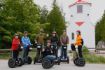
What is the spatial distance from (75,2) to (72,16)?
6.40ft

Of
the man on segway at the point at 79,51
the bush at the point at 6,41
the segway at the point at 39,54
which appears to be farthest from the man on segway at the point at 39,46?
the bush at the point at 6,41

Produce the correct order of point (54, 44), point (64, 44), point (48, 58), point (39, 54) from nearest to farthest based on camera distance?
1. point (48, 58)
2. point (54, 44)
3. point (39, 54)
4. point (64, 44)

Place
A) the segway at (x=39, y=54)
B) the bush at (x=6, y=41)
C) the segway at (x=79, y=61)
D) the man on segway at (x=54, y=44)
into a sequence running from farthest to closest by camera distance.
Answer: the bush at (x=6, y=41), the segway at (x=39, y=54), the man on segway at (x=54, y=44), the segway at (x=79, y=61)

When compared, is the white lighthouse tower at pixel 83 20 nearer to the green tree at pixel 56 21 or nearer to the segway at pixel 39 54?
the green tree at pixel 56 21

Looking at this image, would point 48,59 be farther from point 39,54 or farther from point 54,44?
point 39,54

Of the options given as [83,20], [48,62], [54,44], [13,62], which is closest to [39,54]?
[54,44]

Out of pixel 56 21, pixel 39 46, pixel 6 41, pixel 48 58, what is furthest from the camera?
pixel 56 21

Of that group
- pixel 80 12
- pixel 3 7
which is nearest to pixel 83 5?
pixel 80 12

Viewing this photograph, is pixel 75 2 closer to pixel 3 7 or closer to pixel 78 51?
pixel 3 7

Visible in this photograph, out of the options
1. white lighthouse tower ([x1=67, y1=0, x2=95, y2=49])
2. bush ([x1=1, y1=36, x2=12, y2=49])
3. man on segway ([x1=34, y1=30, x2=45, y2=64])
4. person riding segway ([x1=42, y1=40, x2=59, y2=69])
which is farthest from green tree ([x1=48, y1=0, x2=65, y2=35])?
person riding segway ([x1=42, y1=40, x2=59, y2=69])

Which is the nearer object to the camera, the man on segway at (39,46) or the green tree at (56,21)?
the man on segway at (39,46)

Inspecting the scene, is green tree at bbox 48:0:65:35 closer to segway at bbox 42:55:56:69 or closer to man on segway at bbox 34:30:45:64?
man on segway at bbox 34:30:45:64

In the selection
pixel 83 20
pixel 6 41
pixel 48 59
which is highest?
pixel 83 20

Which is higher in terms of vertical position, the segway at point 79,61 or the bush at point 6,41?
the bush at point 6,41
